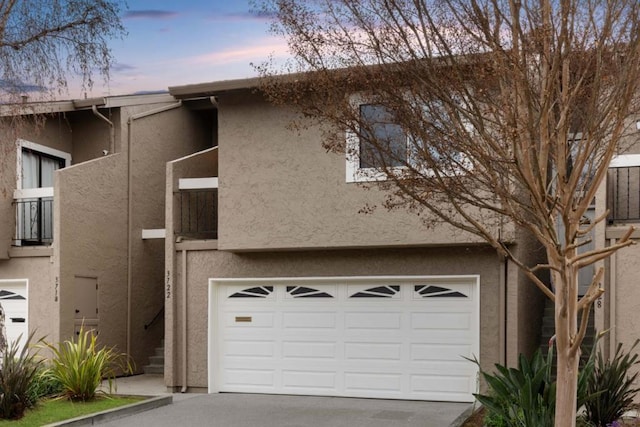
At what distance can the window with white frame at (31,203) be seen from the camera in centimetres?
1816

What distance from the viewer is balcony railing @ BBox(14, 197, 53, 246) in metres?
18.2

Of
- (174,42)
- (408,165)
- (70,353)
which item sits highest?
(174,42)

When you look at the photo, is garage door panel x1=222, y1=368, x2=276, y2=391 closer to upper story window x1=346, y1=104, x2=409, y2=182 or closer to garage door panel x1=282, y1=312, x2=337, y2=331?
garage door panel x1=282, y1=312, x2=337, y2=331

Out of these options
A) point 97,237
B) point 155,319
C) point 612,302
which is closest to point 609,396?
point 612,302

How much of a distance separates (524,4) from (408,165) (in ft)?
6.72

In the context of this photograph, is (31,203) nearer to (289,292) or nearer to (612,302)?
(289,292)

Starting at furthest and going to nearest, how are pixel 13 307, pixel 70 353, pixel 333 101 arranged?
pixel 13 307
pixel 70 353
pixel 333 101

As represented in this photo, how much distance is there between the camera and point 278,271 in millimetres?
16219

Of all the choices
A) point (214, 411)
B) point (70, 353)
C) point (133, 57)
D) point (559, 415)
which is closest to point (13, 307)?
point (70, 353)

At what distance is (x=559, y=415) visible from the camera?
896 cm

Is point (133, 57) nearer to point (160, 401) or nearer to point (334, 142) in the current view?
point (334, 142)

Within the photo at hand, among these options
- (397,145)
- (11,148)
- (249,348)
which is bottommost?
(249,348)

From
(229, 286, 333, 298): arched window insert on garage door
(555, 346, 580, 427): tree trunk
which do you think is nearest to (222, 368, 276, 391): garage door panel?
(229, 286, 333, 298): arched window insert on garage door

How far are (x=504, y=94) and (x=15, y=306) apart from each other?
12.6 metres
